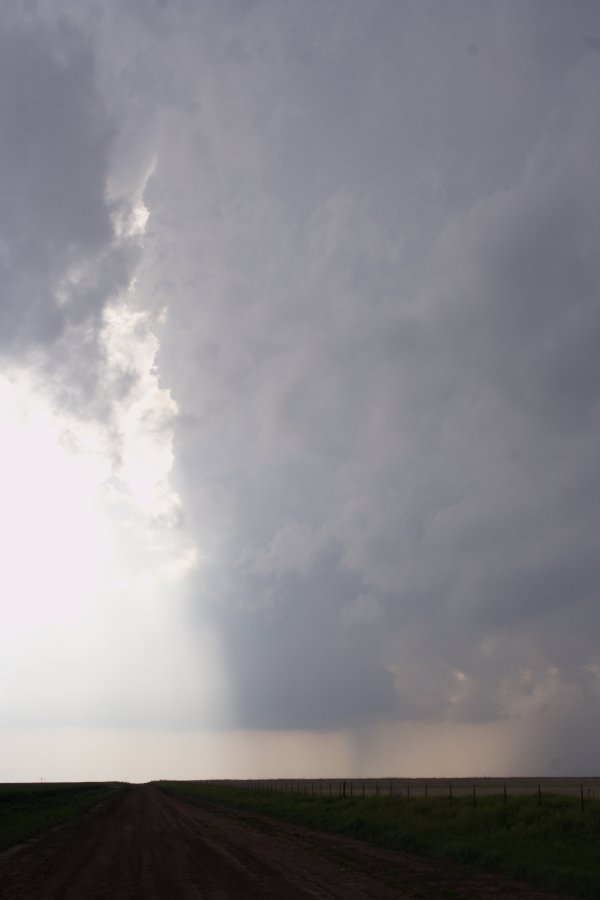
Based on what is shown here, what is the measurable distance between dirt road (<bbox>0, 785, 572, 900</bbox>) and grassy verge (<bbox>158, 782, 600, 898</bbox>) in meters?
1.42

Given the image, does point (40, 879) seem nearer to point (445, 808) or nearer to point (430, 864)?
point (430, 864)

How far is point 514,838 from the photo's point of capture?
2903 cm

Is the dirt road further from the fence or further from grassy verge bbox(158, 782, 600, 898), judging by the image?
the fence

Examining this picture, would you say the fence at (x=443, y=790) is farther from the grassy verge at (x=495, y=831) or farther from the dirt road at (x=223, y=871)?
the dirt road at (x=223, y=871)

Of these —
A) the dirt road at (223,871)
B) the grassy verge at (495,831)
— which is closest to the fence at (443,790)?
the grassy verge at (495,831)

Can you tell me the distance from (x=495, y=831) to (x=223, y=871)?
14.8 meters

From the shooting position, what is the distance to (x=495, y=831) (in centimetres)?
3080

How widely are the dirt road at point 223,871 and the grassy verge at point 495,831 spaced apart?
4.65 ft

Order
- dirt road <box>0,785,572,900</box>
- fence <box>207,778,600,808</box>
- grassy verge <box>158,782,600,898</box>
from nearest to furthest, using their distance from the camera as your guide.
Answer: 1. dirt road <box>0,785,572,900</box>
2. grassy verge <box>158,782,600,898</box>
3. fence <box>207,778,600,808</box>

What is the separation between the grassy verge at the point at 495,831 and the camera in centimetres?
2169

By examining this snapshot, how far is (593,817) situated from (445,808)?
9.86 m

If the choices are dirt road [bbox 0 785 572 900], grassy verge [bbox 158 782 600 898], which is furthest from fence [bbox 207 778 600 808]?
dirt road [bbox 0 785 572 900]

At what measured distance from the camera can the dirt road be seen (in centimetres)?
1720

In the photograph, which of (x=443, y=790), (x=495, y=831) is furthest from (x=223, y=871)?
(x=443, y=790)
